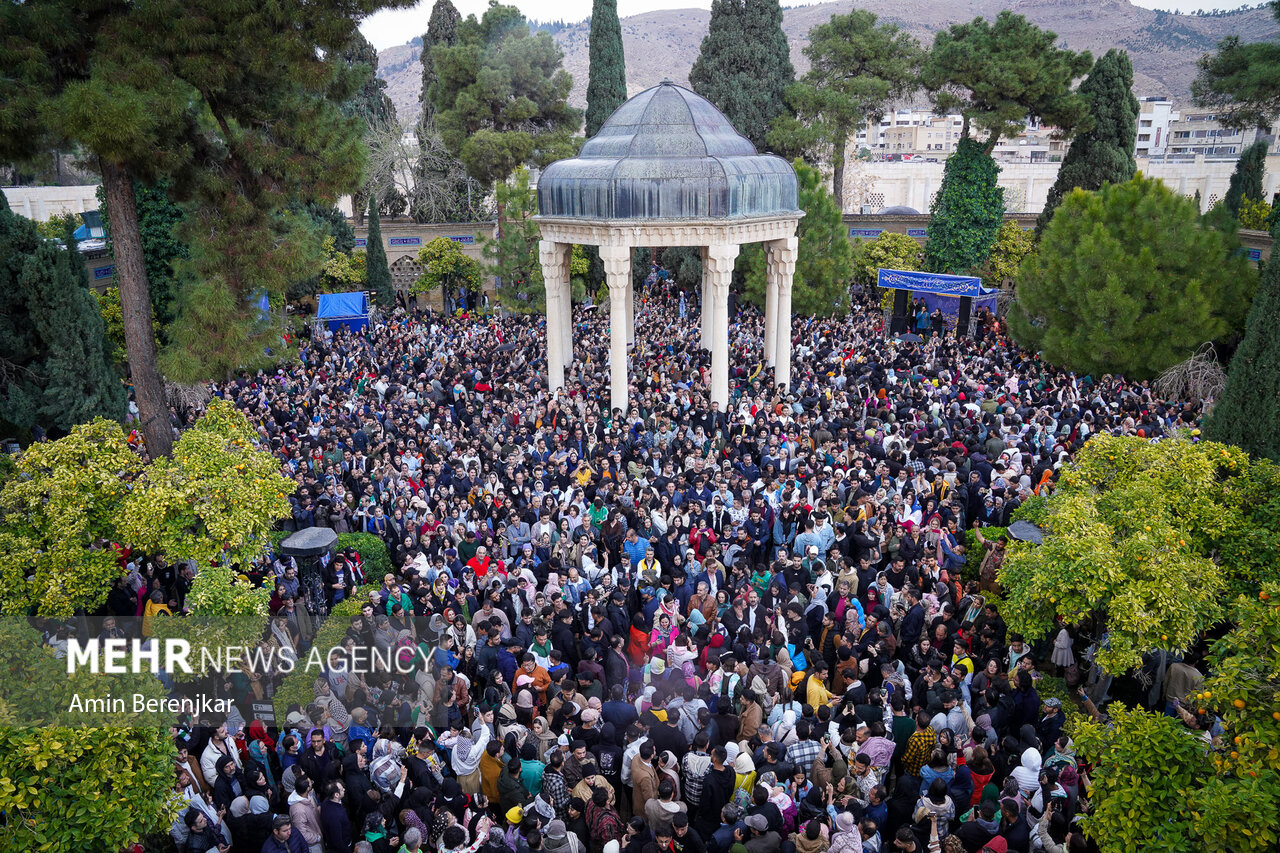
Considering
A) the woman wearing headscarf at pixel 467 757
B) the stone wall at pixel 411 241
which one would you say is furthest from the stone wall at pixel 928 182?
the woman wearing headscarf at pixel 467 757

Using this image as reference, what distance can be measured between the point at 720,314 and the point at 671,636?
39.9 feet

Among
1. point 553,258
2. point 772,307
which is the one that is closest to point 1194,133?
point 772,307

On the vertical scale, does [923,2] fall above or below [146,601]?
above

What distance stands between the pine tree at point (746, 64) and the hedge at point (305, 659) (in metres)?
31.1

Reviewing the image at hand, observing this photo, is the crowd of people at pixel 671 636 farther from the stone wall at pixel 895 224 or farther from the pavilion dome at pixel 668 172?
the stone wall at pixel 895 224

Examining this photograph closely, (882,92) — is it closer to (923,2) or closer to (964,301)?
(964,301)

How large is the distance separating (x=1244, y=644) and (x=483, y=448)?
1306cm

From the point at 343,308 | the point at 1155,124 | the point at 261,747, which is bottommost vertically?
the point at 261,747

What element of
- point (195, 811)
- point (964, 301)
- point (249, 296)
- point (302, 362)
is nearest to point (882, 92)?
point (964, 301)

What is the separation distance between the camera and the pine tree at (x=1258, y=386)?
13180 mm

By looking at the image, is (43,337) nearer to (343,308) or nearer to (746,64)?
(343,308)

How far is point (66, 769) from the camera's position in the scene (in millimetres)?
6559

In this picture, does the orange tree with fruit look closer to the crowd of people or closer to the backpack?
the crowd of people

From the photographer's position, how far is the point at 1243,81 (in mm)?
23250
